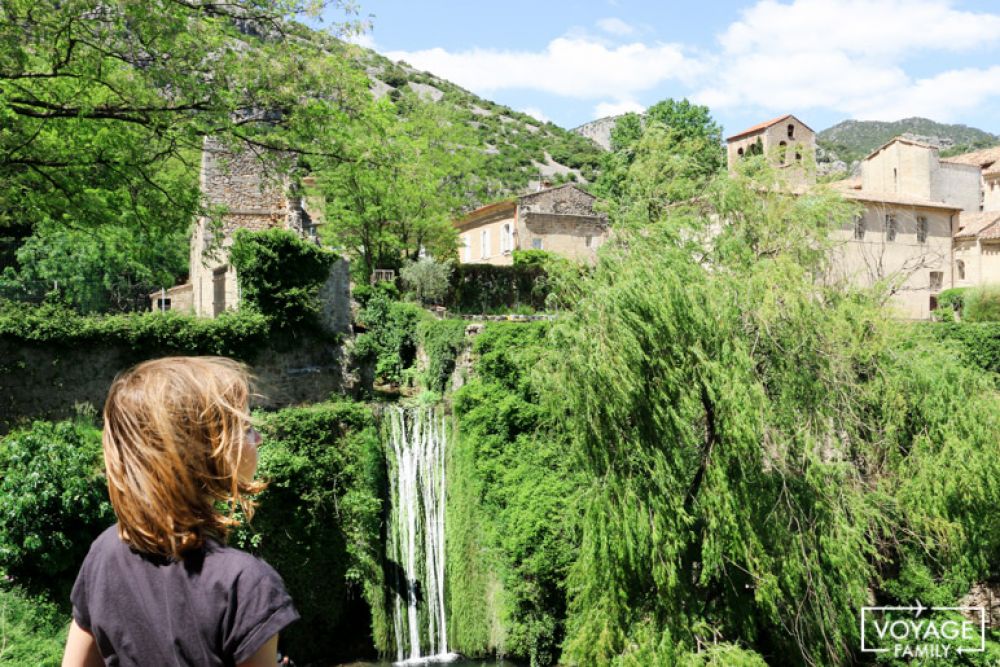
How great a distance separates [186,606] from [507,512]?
1388 centimetres

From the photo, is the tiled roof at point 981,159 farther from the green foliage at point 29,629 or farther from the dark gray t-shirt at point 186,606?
the dark gray t-shirt at point 186,606

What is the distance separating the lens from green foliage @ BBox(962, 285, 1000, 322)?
2917 cm

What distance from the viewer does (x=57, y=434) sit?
13148 millimetres

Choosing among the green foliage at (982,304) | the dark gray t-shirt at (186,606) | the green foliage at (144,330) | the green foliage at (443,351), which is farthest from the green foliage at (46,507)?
the green foliage at (982,304)

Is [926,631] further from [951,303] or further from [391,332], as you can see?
[951,303]

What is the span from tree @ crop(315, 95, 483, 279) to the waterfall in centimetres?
705

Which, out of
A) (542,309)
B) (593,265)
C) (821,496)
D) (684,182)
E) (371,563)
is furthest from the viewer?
(542,309)

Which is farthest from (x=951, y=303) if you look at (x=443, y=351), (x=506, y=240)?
(x=443, y=351)

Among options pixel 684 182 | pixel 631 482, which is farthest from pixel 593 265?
pixel 631 482

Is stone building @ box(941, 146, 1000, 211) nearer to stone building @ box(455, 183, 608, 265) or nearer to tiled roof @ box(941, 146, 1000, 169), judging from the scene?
tiled roof @ box(941, 146, 1000, 169)

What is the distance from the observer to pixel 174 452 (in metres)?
1.67

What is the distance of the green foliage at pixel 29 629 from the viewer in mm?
8695

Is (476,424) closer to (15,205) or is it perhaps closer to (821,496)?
(821,496)

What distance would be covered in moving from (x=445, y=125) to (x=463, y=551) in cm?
2449
